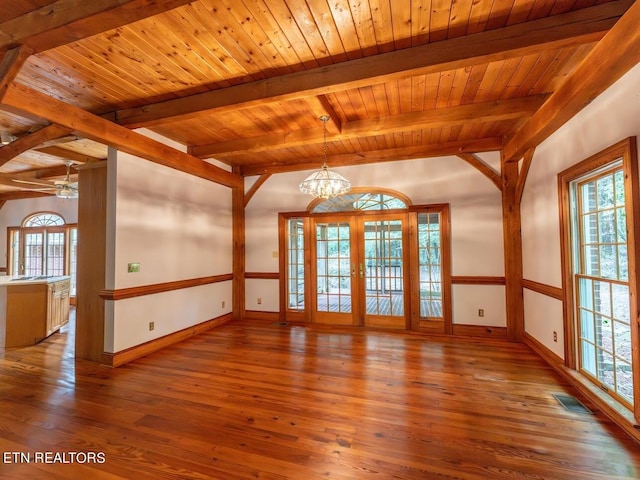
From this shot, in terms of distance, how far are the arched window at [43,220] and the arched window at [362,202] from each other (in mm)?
6658

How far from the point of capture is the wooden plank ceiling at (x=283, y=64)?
188 cm

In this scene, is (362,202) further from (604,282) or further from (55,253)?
(55,253)

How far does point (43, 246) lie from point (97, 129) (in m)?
6.42

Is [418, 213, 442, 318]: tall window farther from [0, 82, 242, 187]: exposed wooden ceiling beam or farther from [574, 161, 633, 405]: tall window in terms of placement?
[0, 82, 242, 187]: exposed wooden ceiling beam

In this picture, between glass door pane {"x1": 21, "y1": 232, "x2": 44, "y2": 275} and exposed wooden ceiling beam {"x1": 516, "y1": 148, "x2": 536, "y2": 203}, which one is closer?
exposed wooden ceiling beam {"x1": 516, "y1": 148, "x2": 536, "y2": 203}

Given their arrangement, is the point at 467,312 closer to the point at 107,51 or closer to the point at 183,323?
the point at 183,323

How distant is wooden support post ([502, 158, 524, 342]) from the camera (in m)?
4.12

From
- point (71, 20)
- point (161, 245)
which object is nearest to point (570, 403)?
point (71, 20)

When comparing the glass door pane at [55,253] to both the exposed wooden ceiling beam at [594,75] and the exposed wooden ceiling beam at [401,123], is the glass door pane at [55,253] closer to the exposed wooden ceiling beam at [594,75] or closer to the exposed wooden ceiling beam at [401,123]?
the exposed wooden ceiling beam at [401,123]

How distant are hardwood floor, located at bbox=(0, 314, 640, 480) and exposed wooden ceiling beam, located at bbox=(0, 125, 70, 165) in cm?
234

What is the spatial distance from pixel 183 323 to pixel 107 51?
348 centimetres

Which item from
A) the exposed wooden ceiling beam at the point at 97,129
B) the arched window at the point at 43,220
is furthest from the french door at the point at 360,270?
the arched window at the point at 43,220

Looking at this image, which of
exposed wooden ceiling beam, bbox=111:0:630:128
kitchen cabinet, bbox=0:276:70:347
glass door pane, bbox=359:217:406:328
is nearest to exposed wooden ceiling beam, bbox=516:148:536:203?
glass door pane, bbox=359:217:406:328

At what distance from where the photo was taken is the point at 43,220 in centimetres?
728
